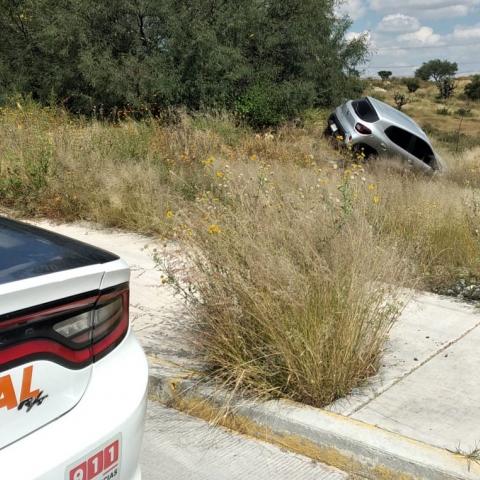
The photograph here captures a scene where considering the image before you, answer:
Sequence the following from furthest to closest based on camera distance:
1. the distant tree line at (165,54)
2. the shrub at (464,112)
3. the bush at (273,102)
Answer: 1. the shrub at (464,112)
2. the bush at (273,102)
3. the distant tree line at (165,54)

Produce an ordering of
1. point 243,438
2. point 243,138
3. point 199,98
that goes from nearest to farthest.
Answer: point 243,438
point 243,138
point 199,98

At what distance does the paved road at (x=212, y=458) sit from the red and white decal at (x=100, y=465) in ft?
3.84

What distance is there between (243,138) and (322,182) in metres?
6.53

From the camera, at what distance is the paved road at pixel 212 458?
3.12m

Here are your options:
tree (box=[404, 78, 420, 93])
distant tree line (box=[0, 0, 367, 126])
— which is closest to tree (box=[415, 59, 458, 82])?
tree (box=[404, 78, 420, 93])

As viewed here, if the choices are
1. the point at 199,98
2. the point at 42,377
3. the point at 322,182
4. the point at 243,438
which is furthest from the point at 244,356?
the point at 199,98

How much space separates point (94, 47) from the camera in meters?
16.4

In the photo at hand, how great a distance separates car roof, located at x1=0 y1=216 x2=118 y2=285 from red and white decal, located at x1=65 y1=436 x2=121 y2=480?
55cm

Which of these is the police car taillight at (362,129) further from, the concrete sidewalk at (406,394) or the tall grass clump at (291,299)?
the tall grass clump at (291,299)

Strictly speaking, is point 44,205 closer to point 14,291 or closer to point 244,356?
point 244,356

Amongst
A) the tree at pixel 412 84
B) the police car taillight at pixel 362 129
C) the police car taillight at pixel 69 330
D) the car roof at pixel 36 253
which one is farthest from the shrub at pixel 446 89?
the police car taillight at pixel 69 330

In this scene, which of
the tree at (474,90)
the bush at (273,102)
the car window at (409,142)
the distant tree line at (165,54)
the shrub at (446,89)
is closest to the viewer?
the car window at (409,142)

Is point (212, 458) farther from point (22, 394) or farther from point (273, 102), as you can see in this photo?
point (273, 102)

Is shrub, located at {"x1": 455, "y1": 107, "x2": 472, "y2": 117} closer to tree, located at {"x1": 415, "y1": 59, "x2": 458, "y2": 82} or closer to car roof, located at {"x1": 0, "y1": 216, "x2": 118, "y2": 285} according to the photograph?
tree, located at {"x1": 415, "y1": 59, "x2": 458, "y2": 82}
